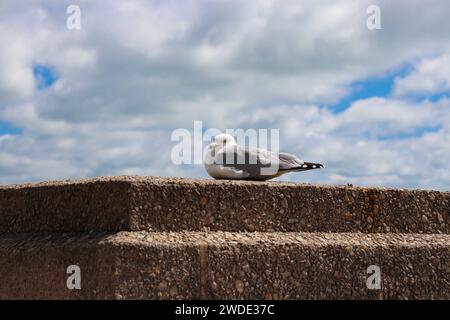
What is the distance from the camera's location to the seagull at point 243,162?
6090 mm

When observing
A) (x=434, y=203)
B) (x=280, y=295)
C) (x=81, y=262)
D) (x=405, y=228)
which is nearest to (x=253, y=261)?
(x=280, y=295)

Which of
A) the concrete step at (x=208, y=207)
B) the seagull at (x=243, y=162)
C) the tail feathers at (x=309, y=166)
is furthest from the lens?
the tail feathers at (x=309, y=166)

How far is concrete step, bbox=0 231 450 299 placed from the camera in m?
4.91

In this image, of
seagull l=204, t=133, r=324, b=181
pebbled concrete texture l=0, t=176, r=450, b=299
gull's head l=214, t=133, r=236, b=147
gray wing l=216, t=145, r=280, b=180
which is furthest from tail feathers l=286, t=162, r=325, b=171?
gull's head l=214, t=133, r=236, b=147

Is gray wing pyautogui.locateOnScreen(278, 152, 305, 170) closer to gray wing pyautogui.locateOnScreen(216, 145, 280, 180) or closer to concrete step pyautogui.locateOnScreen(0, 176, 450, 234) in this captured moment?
gray wing pyautogui.locateOnScreen(216, 145, 280, 180)

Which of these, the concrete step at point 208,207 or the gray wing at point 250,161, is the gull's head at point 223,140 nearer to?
the gray wing at point 250,161

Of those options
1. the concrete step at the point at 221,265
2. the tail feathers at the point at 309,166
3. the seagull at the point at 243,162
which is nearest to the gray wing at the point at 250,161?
the seagull at the point at 243,162

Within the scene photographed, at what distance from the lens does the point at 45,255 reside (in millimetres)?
5215

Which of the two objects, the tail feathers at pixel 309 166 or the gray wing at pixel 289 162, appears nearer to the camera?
the gray wing at pixel 289 162

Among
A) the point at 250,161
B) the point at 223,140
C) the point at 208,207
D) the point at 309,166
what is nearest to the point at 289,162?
the point at 309,166

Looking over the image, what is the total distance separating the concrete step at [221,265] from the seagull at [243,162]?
0.80 m

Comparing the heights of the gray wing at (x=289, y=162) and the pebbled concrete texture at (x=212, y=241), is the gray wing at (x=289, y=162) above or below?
above

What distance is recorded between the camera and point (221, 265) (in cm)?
516
